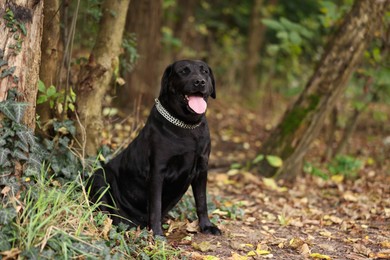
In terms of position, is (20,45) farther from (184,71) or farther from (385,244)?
(385,244)

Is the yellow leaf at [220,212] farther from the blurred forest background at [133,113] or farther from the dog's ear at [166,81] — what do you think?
the dog's ear at [166,81]

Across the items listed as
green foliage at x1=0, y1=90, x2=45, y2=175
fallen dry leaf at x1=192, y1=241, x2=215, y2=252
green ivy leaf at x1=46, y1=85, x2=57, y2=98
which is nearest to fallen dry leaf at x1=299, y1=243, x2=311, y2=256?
fallen dry leaf at x1=192, y1=241, x2=215, y2=252

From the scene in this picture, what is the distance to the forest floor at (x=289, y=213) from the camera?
427 centimetres

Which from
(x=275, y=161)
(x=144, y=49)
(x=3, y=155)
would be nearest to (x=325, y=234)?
(x=275, y=161)

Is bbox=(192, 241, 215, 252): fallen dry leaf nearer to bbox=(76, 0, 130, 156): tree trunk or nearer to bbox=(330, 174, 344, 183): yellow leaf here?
bbox=(76, 0, 130, 156): tree trunk

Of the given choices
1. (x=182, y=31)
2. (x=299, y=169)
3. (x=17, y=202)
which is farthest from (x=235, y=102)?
(x=17, y=202)

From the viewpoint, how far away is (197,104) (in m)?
4.22

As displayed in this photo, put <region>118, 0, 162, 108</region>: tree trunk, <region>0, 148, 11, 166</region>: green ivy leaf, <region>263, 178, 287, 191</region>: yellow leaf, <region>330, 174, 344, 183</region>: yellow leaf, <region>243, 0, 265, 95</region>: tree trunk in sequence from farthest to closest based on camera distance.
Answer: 1. <region>243, 0, 265, 95</region>: tree trunk
2. <region>118, 0, 162, 108</region>: tree trunk
3. <region>330, 174, 344, 183</region>: yellow leaf
4. <region>263, 178, 287, 191</region>: yellow leaf
5. <region>0, 148, 11, 166</region>: green ivy leaf

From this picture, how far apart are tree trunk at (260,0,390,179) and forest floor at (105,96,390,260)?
420 millimetres

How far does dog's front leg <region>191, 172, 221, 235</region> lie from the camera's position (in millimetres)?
4574

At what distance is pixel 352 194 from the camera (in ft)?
21.7

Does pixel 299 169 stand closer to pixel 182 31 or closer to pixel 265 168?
pixel 265 168

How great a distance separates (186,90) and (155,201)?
3.13 ft

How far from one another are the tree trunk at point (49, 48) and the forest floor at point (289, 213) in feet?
2.74
